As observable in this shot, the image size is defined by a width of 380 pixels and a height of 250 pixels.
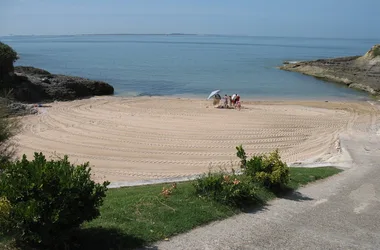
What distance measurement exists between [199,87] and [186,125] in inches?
857

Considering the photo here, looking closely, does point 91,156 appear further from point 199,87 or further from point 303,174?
point 199,87

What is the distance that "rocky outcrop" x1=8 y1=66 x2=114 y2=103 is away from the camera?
2847 centimetres

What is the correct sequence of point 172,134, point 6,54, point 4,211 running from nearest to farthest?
1. point 4,211
2. point 172,134
3. point 6,54

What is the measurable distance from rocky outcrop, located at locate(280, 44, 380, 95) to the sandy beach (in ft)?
55.7

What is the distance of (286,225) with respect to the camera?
715 centimetres

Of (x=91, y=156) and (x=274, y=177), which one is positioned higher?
(x=274, y=177)

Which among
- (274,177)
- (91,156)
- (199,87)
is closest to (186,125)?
(91,156)

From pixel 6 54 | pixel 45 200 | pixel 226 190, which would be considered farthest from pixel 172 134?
pixel 45 200

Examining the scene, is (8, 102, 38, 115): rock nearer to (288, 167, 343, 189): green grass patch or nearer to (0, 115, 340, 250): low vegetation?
(0, 115, 340, 250): low vegetation

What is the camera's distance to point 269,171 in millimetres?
8945

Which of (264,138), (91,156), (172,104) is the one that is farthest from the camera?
(172,104)

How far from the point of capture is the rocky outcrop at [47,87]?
28.5 metres

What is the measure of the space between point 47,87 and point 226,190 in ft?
82.9

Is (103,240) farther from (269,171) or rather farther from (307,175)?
(307,175)
